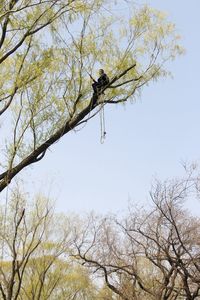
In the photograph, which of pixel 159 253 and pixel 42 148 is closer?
pixel 42 148

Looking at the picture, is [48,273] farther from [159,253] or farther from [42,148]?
[42,148]

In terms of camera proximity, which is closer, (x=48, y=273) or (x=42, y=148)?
(x=42, y=148)

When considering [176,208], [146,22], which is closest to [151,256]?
[176,208]

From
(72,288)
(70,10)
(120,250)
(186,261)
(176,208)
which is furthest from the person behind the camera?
(72,288)

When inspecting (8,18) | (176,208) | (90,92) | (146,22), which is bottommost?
(90,92)

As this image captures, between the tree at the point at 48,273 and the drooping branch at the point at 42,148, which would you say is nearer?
the drooping branch at the point at 42,148

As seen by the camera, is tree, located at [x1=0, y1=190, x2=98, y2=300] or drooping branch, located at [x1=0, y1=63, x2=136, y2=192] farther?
tree, located at [x1=0, y1=190, x2=98, y2=300]

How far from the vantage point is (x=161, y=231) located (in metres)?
11.9

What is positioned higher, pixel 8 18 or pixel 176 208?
pixel 176 208

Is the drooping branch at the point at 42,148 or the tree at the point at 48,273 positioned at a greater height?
the tree at the point at 48,273

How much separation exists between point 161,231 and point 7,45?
9133mm

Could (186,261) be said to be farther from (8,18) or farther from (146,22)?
(8,18)

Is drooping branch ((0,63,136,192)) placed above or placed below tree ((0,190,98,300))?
below

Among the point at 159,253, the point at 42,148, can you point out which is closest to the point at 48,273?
the point at 159,253
